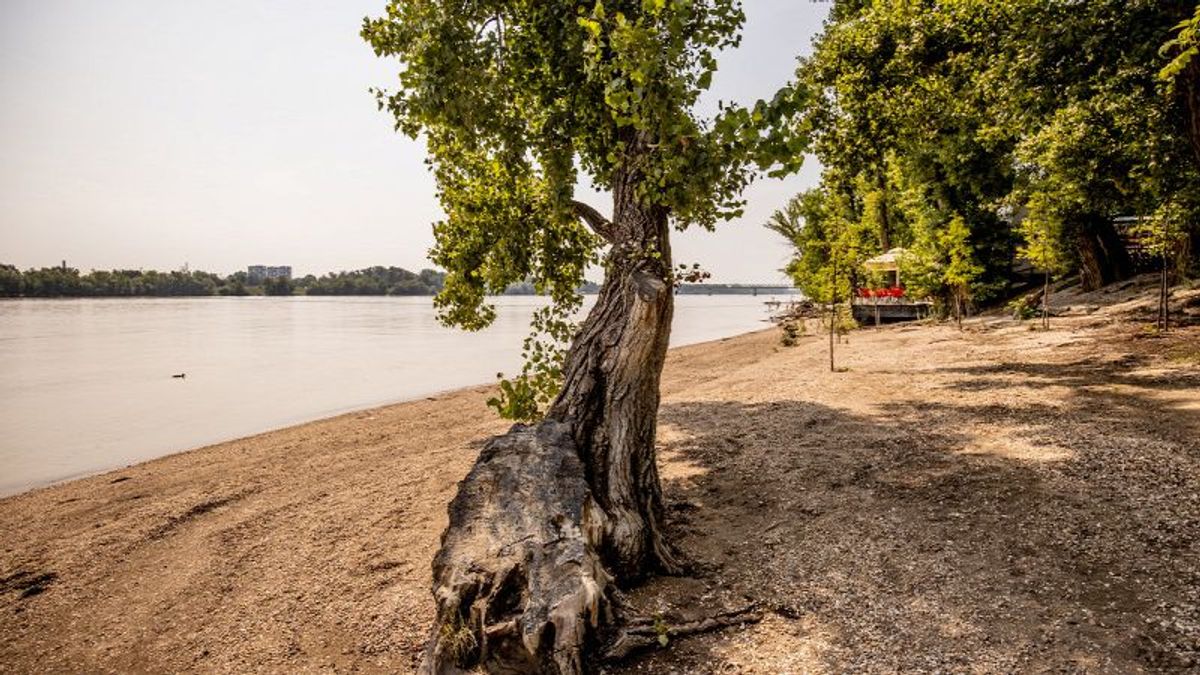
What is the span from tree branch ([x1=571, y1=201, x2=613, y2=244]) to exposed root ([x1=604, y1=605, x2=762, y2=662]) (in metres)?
4.15

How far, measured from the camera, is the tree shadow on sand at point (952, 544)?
4.32 m

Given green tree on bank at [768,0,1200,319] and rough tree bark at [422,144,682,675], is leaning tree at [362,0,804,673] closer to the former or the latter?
rough tree bark at [422,144,682,675]

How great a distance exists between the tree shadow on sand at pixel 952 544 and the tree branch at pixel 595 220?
3667 mm

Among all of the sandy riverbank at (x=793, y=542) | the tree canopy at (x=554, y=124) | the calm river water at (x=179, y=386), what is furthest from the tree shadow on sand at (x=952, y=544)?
the calm river water at (x=179, y=386)

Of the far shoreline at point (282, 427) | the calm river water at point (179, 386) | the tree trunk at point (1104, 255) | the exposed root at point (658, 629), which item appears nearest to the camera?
the exposed root at point (658, 629)

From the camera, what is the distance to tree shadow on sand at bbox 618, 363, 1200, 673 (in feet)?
14.2

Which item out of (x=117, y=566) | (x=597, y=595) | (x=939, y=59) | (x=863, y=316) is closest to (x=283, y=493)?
(x=117, y=566)

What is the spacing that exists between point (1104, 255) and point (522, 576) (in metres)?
33.4

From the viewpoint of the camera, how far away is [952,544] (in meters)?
5.75

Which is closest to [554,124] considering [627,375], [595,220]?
[595,220]

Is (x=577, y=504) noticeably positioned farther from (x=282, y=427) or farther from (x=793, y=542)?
(x=282, y=427)

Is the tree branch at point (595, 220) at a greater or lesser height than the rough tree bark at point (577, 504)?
greater

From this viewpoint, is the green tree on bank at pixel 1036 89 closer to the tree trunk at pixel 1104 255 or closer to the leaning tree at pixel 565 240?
the leaning tree at pixel 565 240

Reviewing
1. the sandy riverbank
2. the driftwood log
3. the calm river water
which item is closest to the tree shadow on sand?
the sandy riverbank
